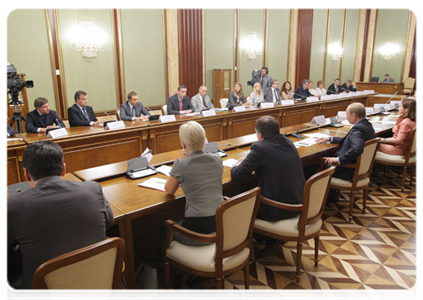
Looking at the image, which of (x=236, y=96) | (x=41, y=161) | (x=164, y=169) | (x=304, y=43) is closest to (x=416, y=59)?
(x=304, y=43)

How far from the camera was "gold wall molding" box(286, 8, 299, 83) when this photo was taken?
33.0ft

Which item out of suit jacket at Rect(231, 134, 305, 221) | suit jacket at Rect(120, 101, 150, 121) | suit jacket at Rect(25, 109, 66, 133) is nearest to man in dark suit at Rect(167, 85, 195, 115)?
suit jacket at Rect(120, 101, 150, 121)

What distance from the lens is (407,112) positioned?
3945 millimetres

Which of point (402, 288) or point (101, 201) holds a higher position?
point (101, 201)

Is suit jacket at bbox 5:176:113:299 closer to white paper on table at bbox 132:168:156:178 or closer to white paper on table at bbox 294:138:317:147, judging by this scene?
white paper on table at bbox 132:168:156:178

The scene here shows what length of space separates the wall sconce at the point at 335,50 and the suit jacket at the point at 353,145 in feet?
31.4

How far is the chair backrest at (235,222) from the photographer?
1.78 metres

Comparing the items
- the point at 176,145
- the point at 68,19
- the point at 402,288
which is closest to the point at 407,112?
the point at 402,288

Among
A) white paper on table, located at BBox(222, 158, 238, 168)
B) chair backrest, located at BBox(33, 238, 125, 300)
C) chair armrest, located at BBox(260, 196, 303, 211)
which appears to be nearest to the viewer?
chair backrest, located at BBox(33, 238, 125, 300)

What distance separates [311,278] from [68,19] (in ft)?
19.0

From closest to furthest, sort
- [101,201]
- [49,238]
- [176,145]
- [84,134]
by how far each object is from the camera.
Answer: [49,238], [101,201], [84,134], [176,145]

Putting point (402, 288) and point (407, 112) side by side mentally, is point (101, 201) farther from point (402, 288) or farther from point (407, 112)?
point (407, 112)

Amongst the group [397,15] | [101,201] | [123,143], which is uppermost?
[397,15]

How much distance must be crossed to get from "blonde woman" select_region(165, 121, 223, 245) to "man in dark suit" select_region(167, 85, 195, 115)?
3768 mm
